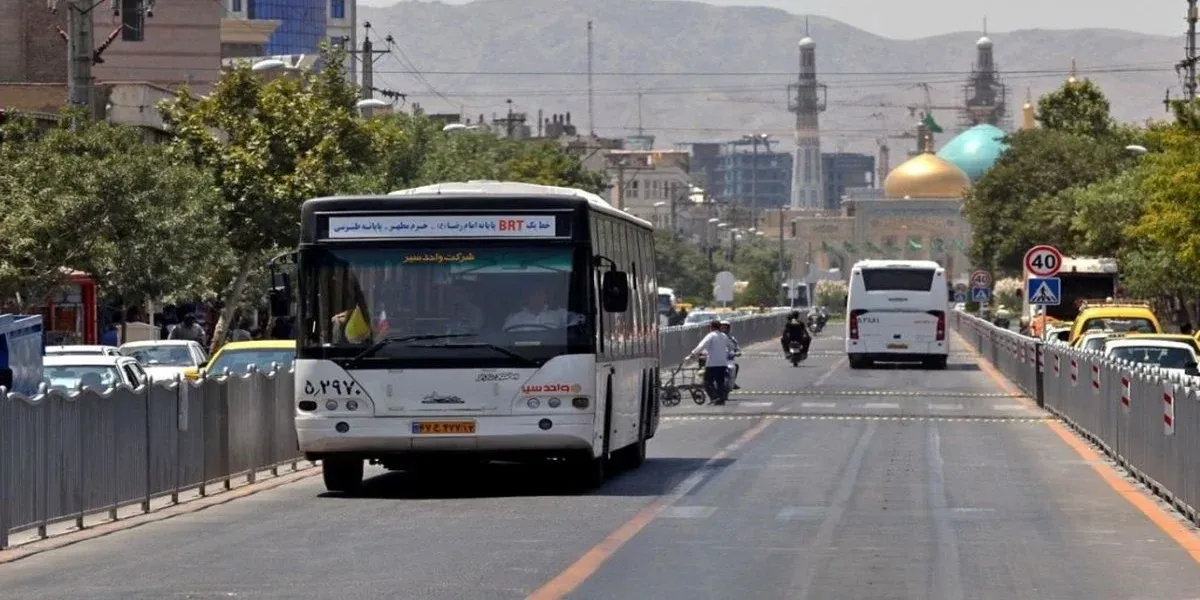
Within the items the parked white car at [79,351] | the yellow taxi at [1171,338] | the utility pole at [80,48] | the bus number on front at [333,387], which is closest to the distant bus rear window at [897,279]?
the yellow taxi at [1171,338]

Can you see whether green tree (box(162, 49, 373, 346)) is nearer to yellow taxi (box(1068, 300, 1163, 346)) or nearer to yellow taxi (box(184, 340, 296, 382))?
yellow taxi (box(184, 340, 296, 382))

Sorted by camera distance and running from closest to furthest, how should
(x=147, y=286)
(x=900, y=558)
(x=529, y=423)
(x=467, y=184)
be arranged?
(x=900, y=558) → (x=529, y=423) → (x=467, y=184) → (x=147, y=286)

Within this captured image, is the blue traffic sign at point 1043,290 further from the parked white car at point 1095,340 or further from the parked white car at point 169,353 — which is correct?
the parked white car at point 169,353

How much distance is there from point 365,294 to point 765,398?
2362 cm

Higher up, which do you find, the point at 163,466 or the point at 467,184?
the point at 467,184

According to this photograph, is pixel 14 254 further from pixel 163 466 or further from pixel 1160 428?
pixel 1160 428

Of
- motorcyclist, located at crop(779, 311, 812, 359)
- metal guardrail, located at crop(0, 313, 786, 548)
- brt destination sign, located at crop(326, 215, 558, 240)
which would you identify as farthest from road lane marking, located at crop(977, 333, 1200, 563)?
motorcyclist, located at crop(779, 311, 812, 359)

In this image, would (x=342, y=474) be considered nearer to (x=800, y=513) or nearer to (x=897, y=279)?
(x=800, y=513)

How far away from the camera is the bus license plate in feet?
68.3

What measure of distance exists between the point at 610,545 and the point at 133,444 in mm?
5681

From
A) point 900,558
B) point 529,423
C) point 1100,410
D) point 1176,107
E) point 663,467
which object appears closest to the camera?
point 900,558

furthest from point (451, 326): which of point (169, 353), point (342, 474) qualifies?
point (169, 353)

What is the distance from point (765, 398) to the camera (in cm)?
4403

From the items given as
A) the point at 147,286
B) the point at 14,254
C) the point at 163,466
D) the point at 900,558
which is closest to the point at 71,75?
the point at 14,254
